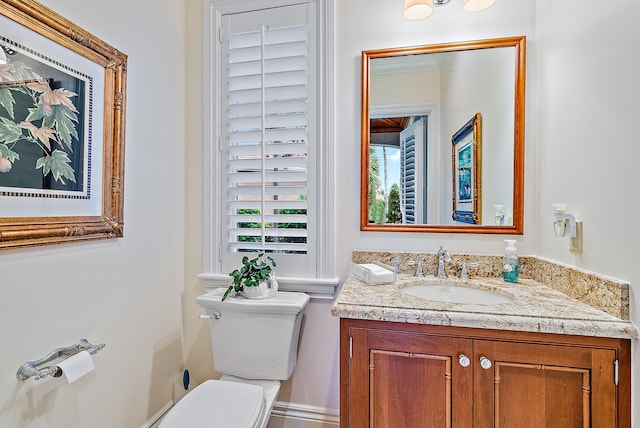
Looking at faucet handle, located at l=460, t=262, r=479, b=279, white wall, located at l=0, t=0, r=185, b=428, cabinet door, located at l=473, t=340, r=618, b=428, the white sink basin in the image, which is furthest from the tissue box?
white wall, located at l=0, t=0, r=185, b=428

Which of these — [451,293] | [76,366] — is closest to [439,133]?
[451,293]

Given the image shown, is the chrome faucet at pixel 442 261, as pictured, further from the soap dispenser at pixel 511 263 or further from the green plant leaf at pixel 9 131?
the green plant leaf at pixel 9 131

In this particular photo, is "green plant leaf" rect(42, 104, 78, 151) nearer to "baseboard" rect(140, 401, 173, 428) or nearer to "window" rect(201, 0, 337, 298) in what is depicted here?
"window" rect(201, 0, 337, 298)

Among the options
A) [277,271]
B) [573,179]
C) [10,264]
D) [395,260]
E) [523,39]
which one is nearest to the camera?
[10,264]

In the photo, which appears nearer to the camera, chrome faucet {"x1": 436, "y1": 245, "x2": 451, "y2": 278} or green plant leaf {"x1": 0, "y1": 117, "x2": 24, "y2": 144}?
green plant leaf {"x1": 0, "y1": 117, "x2": 24, "y2": 144}

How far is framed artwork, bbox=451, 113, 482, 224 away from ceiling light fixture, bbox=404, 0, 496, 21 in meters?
0.48

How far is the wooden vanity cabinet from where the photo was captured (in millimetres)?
946

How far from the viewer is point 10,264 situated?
3.24 feet

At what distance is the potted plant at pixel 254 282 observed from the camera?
1502 mm

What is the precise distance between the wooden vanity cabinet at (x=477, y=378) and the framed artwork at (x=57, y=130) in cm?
107

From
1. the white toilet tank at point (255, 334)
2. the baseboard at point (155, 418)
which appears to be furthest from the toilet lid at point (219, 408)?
the baseboard at point (155, 418)

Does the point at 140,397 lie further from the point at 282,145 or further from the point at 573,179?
the point at 573,179

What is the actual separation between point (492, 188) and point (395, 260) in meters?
0.58

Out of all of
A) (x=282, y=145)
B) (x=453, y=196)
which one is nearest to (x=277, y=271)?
(x=282, y=145)
